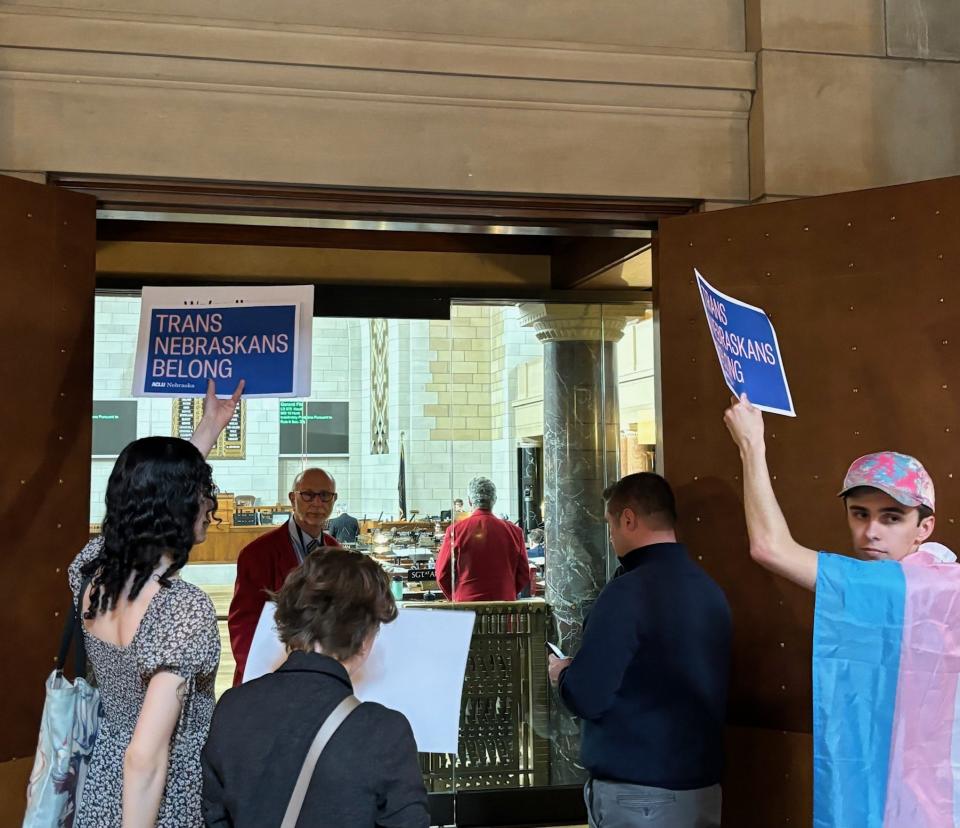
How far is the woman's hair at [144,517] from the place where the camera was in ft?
6.49

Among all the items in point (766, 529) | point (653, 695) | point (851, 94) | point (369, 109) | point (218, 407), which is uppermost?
point (851, 94)

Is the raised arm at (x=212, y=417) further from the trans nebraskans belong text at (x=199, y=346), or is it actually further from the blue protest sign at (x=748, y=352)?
the blue protest sign at (x=748, y=352)

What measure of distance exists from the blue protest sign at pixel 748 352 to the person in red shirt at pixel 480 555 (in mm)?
3578

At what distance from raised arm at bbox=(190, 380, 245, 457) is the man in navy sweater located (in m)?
1.17

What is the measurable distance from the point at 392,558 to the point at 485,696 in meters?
0.92

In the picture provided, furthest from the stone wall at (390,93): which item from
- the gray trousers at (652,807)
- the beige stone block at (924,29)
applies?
the gray trousers at (652,807)

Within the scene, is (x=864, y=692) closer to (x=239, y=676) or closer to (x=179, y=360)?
(x=179, y=360)

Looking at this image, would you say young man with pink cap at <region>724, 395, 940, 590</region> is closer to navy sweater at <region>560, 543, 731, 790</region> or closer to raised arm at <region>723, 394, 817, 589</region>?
raised arm at <region>723, 394, 817, 589</region>

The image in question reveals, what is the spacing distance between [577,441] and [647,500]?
3.12m

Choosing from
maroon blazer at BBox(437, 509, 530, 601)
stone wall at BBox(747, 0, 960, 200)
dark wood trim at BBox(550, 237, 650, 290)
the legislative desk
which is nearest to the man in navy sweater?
stone wall at BBox(747, 0, 960, 200)

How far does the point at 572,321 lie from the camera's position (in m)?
5.91

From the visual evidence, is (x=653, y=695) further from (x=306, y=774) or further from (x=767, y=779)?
(x=306, y=774)

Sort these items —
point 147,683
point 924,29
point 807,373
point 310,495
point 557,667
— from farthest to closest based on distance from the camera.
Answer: point 310,495 < point 924,29 < point 807,373 < point 557,667 < point 147,683

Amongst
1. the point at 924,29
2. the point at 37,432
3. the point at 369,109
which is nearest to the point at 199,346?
the point at 37,432
